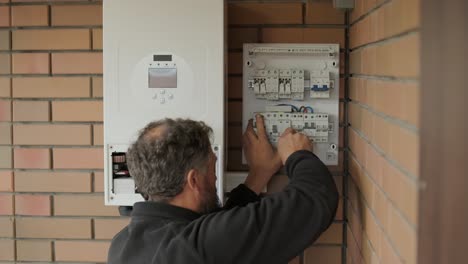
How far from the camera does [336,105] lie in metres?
1.91

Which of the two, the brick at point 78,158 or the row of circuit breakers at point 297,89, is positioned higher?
the row of circuit breakers at point 297,89

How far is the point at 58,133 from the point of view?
2062mm

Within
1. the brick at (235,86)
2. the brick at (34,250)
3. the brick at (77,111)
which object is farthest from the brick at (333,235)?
the brick at (34,250)

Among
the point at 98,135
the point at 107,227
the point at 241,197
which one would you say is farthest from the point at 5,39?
the point at 241,197

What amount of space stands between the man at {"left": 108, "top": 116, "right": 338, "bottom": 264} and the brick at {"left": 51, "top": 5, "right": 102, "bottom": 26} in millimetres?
618

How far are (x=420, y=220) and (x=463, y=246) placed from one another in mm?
79

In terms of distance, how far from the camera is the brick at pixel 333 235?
6.51 feet

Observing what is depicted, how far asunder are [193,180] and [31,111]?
2.75 ft

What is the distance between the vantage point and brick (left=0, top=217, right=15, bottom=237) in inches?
83.2

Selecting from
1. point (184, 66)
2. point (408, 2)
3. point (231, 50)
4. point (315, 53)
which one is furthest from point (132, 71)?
point (408, 2)

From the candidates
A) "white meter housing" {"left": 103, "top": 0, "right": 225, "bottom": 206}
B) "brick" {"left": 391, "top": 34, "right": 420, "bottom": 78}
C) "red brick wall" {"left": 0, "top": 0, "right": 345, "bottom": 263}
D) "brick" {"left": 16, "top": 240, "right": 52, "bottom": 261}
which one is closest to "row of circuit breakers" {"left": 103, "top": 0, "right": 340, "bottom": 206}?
"white meter housing" {"left": 103, "top": 0, "right": 225, "bottom": 206}

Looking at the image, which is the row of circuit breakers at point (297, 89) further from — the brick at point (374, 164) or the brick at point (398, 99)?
the brick at point (398, 99)

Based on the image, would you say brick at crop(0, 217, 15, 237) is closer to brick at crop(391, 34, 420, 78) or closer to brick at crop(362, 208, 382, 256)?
brick at crop(362, 208, 382, 256)

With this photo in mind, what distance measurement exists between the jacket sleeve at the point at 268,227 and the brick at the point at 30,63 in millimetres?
951
